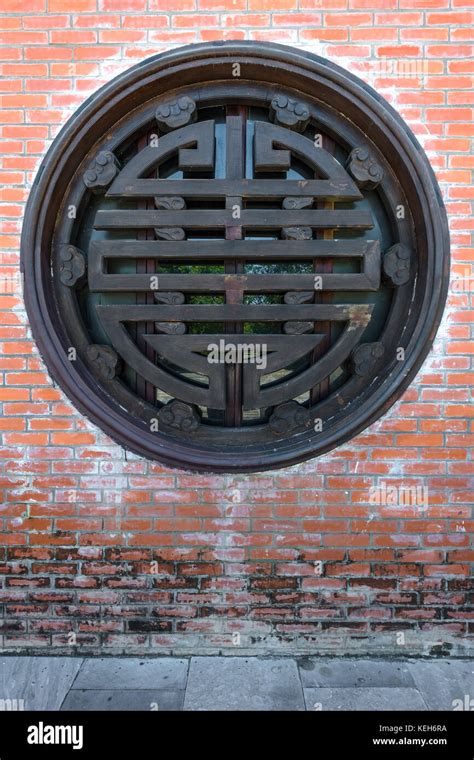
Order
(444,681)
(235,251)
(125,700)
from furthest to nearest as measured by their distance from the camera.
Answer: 1. (235,251)
2. (444,681)
3. (125,700)

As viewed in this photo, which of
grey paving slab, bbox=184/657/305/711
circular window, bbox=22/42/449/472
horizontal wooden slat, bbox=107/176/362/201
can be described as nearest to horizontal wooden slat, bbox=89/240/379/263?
circular window, bbox=22/42/449/472

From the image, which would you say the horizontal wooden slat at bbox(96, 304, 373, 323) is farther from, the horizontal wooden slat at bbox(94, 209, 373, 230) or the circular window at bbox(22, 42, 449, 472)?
the horizontal wooden slat at bbox(94, 209, 373, 230)

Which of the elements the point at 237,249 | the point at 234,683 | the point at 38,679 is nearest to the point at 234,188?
the point at 237,249

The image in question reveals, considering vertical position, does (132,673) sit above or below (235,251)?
below

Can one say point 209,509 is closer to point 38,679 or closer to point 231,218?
point 38,679

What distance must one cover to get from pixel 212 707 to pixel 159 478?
1.01 m

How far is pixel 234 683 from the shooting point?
7.00 feet

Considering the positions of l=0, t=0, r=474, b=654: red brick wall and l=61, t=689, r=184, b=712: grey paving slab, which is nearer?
l=61, t=689, r=184, b=712: grey paving slab

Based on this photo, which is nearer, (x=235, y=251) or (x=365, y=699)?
(x=365, y=699)

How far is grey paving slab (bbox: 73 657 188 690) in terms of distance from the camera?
Result: 2.14 m

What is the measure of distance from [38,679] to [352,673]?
147cm

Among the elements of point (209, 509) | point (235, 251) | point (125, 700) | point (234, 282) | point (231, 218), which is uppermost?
point (231, 218)

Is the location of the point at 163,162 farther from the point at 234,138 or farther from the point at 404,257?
the point at 404,257

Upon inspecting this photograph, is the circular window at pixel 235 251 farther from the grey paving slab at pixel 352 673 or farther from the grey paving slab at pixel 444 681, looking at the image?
the grey paving slab at pixel 444 681
